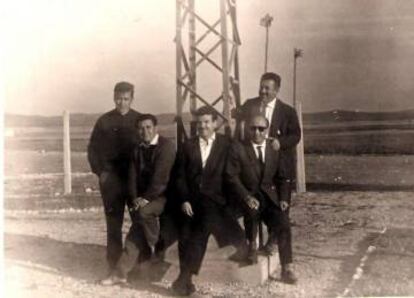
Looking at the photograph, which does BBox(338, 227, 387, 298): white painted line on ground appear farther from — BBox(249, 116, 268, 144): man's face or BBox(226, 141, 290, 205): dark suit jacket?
BBox(249, 116, 268, 144): man's face

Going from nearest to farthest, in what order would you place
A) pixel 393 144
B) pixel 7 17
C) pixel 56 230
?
1. pixel 7 17
2. pixel 56 230
3. pixel 393 144

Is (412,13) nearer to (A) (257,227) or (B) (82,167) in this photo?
(A) (257,227)

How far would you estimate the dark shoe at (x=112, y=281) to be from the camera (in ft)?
14.4

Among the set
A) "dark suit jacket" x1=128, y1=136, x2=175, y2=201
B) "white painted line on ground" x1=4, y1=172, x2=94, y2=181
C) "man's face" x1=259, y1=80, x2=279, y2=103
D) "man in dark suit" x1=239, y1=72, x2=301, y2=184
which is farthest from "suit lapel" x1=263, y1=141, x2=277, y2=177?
"white painted line on ground" x1=4, y1=172, x2=94, y2=181

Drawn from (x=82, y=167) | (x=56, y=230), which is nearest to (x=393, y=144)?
(x=82, y=167)

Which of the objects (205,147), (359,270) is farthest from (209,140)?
(359,270)

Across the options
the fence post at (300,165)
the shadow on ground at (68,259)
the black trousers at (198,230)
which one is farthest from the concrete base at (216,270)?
the fence post at (300,165)

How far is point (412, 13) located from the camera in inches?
200

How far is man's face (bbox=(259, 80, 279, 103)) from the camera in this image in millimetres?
4535

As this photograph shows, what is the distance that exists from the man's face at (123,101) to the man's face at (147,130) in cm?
30

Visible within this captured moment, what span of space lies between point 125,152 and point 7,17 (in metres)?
1.20

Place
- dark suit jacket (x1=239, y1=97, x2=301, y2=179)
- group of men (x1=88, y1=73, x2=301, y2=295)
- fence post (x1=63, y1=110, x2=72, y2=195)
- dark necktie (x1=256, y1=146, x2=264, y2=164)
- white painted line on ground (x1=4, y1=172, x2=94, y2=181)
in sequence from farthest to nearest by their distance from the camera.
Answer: white painted line on ground (x1=4, y1=172, x2=94, y2=181), fence post (x1=63, y1=110, x2=72, y2=195), dark suit jacket (x1=239, y1=97, x2=301, y2=179), dark necktie (x1=256, y1=146, x2=264, y2=164), group of men (x1=88, y1=73, x2=301, y2=295)

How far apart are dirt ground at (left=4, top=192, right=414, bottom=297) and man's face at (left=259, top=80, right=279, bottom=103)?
128 cm

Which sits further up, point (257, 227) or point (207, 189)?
point (207, 189)
